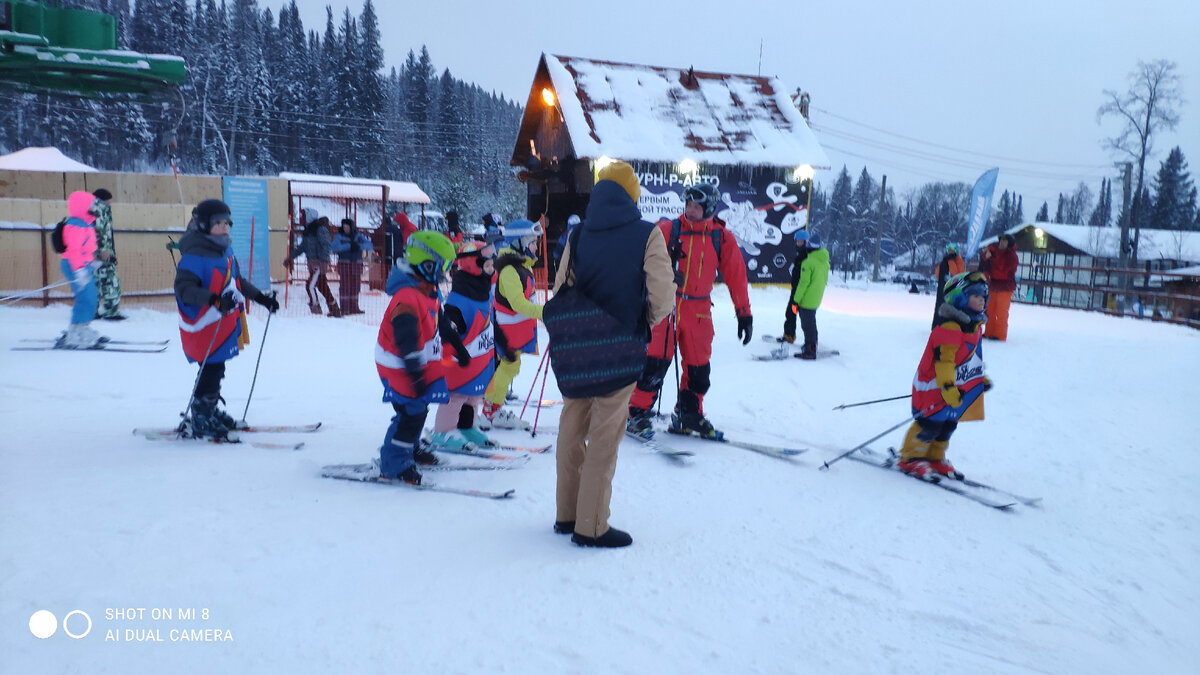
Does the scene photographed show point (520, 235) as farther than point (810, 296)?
No

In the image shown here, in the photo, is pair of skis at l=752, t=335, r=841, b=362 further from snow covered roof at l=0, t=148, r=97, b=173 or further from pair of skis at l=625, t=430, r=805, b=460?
snow covered roof at l=0, t=148, r=97, b=173

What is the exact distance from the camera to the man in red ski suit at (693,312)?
550 cm

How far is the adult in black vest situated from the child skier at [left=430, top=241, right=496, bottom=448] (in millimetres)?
1611

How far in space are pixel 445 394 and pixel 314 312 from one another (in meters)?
9.11

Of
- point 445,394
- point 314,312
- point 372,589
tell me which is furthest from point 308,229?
point 372,589

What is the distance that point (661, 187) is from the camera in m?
16.9

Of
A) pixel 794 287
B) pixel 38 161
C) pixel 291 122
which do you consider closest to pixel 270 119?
pixel 291 122

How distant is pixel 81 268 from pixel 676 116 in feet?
43.2

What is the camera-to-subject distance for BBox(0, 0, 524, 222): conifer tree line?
→ 4841 cm

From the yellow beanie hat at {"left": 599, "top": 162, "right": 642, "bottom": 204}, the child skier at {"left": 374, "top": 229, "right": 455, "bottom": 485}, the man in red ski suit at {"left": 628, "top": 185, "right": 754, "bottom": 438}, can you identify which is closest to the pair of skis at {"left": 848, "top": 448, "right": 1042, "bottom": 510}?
the man in red ski suit at {"left": 628, "top": 185, "right": 754, "bottom": 438}

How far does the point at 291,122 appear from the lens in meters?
51.2

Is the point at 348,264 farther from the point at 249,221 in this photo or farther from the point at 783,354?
the point at 783,354

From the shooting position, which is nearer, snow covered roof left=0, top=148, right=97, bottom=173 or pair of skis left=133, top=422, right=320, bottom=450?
pair of skis left=133, top=422, right=320, bottom=450

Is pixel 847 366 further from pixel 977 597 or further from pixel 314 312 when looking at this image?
pixel 314 312
